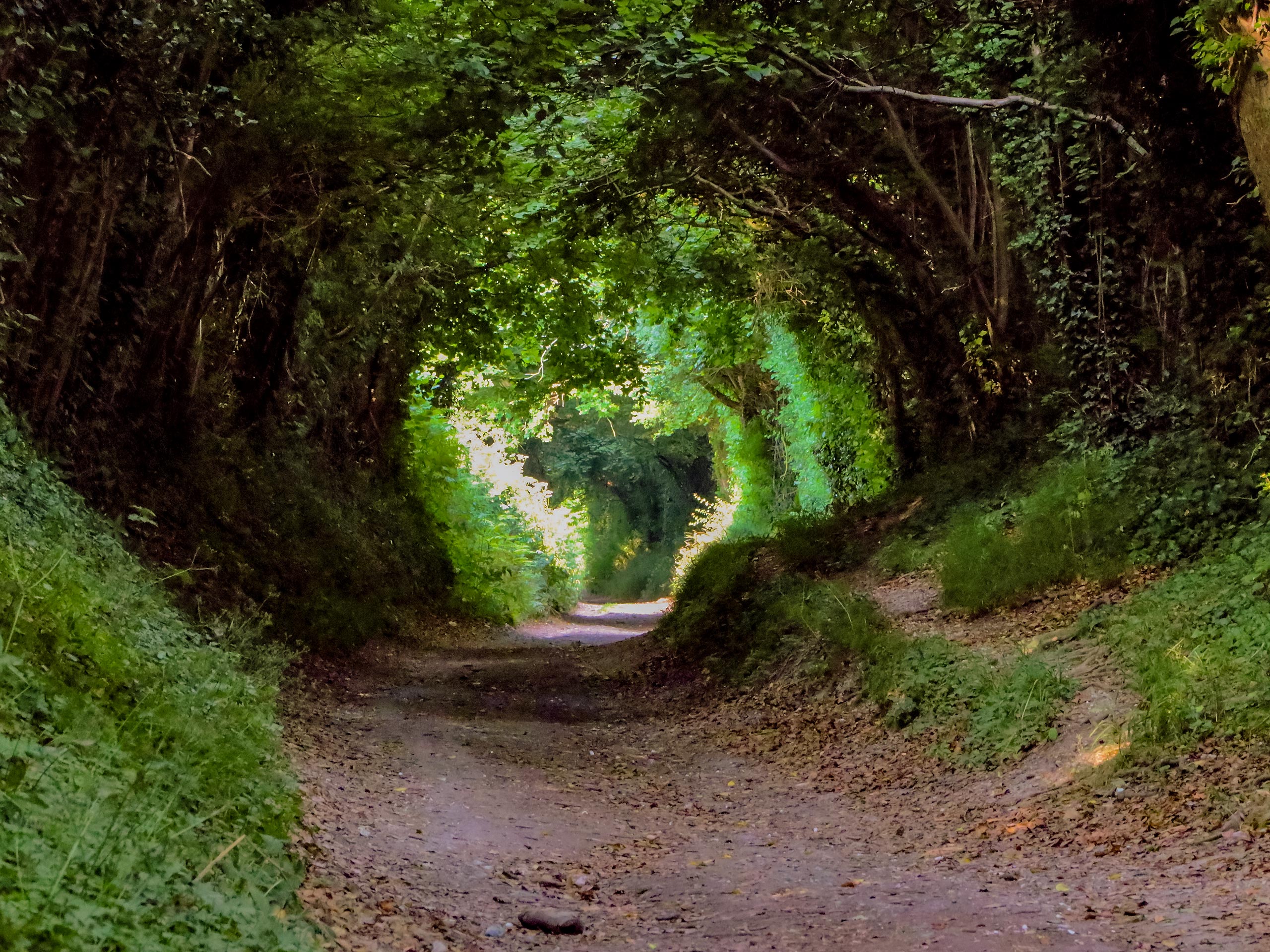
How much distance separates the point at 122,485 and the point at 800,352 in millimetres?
14004

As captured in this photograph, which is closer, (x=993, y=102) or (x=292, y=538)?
(x=993, y=102)

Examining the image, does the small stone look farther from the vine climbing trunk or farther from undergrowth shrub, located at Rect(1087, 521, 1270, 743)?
the vine climbing trunk

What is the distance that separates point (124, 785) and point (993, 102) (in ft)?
28.1

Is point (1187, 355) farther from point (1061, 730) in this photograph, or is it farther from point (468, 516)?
point (468, 516)

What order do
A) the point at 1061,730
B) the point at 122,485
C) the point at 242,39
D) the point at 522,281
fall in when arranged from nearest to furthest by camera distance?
the point at 1061,730 < the point at 242,39 < the point at 122,485 < the point at 522,281

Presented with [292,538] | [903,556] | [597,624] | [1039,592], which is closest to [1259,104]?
[1039,592]

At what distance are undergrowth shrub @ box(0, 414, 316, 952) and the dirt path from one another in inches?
17.4

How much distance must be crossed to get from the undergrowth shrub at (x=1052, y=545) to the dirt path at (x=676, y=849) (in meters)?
2.44

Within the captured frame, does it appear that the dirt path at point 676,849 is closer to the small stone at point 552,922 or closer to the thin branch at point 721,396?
the small stone at point 552,922

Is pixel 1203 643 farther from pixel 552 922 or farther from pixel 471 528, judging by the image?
pixel 471 528

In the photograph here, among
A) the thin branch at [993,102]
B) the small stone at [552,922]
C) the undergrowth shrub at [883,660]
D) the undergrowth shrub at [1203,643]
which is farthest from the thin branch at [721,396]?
the small stone at [552,922]

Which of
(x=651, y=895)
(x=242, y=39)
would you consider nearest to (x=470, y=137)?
(x=242, y=39)

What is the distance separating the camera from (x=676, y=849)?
6164 millimetres

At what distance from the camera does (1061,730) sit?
22.7 ft
